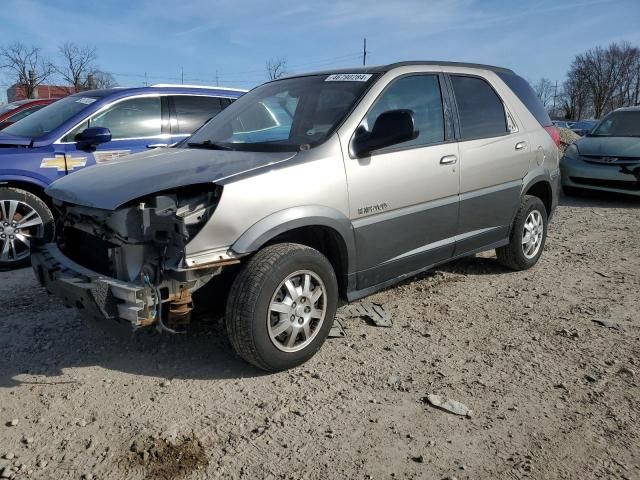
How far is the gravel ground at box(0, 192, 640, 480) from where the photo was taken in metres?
2.44

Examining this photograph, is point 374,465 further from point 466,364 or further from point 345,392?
point 466,364

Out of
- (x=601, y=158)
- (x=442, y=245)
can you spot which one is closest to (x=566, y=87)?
(x=601, y=158)

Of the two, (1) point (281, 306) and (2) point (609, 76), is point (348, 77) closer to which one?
(1) point (281, 306)

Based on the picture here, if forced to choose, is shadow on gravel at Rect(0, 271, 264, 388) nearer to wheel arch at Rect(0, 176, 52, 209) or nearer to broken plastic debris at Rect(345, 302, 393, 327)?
broken plastic debris at Rect(345, 302, 393, 327)

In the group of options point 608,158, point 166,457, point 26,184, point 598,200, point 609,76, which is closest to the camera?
point 166,457

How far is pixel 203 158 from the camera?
3430 mm

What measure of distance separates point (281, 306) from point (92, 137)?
3426mm

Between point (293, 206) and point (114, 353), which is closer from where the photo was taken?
point (293, 206)

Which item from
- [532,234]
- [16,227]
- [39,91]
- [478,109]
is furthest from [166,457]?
[39,91]

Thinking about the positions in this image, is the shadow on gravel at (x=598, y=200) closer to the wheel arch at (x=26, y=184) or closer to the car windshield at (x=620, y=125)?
the car windshield at (x=620, y=125)

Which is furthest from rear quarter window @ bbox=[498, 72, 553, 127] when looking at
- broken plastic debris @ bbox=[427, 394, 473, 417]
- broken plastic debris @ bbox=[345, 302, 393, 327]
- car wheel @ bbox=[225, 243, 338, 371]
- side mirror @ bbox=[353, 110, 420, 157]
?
broken plastic debris @ bbox=[427, 394, 473, 417]

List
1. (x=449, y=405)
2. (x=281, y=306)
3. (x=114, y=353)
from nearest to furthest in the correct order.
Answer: (x=449, y=405) < (x=281, y=306) < (x=114, y=353)

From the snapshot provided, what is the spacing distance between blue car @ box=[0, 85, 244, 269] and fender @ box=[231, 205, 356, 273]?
8.73 ft

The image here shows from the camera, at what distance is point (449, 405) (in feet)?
9.51
